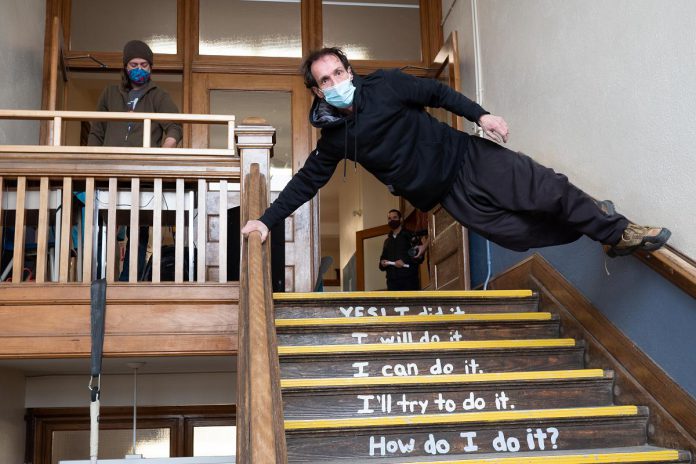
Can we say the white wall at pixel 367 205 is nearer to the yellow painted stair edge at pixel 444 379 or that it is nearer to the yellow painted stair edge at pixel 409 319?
the yellow painted stair edge at pixel 409 319

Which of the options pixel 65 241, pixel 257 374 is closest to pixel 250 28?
pixel 65 241

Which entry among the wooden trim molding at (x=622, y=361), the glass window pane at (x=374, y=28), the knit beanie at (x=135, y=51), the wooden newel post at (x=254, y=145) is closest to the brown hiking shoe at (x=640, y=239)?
the wooden trim molding at (x=622, y=361)

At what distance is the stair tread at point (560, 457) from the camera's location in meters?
2.20

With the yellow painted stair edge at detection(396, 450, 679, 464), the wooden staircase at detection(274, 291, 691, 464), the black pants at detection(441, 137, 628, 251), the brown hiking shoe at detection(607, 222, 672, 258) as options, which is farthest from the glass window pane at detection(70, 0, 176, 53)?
the yellow painted stair edge at detection(396, 450, 679, 464)

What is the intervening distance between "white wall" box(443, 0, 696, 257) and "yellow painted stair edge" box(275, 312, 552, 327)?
0.59 metres

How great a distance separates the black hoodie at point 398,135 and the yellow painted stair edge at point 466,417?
2.18 ft

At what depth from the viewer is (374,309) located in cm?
323

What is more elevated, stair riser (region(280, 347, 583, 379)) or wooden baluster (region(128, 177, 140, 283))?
wooden baluster (region(128, 177, 140, 283))

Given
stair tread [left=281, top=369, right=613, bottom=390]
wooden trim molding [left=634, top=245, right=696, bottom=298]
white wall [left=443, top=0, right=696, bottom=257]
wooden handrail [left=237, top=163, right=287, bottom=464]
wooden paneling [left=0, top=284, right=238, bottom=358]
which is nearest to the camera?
wooden handrail [left=237, top=163, right=287, bottom=464]

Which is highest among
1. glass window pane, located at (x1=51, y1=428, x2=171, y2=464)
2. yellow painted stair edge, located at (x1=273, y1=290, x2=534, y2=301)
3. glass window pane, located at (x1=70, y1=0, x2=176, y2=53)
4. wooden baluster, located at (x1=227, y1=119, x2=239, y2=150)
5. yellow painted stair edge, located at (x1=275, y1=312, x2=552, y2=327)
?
glass window pane, located at (x1=70, y1=0, x2=176, y2=53)

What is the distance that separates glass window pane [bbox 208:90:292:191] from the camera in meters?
5.67

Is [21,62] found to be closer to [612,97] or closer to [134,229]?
[134,229]

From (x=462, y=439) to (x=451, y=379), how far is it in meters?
0.27

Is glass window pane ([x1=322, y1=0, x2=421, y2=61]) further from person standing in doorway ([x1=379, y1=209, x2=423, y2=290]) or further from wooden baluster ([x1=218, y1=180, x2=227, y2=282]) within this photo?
wooden baluster ([x1=218, y1=180, x2=227, y2=282])
